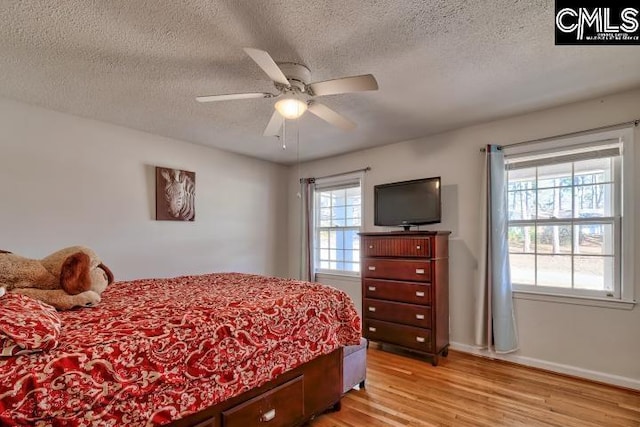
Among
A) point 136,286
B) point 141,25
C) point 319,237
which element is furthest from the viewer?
point 319,237

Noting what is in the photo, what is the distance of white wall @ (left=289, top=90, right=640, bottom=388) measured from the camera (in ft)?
8.64

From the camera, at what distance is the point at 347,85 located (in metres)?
1.85

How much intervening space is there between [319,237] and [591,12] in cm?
379

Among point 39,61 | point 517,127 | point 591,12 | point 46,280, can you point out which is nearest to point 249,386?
point 46,280

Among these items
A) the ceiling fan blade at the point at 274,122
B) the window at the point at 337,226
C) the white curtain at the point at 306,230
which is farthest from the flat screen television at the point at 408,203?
the ceiling fan blade at the point at 274,122

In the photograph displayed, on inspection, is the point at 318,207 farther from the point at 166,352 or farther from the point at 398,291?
the point at 166,352

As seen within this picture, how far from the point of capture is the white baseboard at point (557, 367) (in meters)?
2.59

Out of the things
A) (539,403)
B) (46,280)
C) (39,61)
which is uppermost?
(39,61)

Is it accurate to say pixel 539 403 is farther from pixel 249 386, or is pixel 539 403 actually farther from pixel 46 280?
pixel 46 280

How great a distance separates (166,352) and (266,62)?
145cm

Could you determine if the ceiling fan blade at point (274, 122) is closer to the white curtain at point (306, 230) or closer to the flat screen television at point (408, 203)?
the flat screen television at point (408, 203)

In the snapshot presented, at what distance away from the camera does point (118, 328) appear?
4.56 ft

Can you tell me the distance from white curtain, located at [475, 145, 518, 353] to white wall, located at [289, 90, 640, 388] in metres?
0.14

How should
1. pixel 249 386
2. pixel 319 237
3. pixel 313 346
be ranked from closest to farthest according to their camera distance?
pixel 249 386, pixel 313 346, pixel 319 237
